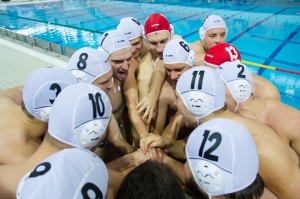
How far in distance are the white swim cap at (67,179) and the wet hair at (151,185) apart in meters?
0.10

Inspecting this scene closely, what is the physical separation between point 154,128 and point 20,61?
4.23 m

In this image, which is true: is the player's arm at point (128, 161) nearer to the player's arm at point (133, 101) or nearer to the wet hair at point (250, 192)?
the player's arm at point (133, 101)

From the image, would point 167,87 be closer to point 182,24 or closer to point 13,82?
point 13,82

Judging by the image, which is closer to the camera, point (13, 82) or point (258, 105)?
point (258, 105)

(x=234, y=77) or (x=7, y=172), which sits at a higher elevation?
(x=234, y=77)

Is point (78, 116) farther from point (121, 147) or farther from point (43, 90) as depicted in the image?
point (121, 147)

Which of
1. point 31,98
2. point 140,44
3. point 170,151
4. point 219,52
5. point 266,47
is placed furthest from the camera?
point 266,47

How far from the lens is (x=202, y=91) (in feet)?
5.45

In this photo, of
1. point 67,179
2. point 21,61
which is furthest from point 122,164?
point 21,61

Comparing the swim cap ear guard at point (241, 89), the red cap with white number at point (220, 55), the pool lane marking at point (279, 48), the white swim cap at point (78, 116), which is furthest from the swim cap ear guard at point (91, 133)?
the pool lane marking at point (279, 48)

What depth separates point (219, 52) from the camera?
248 centimetres

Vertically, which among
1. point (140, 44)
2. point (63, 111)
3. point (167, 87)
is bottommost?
point (167, 87)

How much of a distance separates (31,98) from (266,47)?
7953 mm

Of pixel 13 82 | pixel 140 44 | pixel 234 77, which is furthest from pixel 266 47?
pixel 13 82
